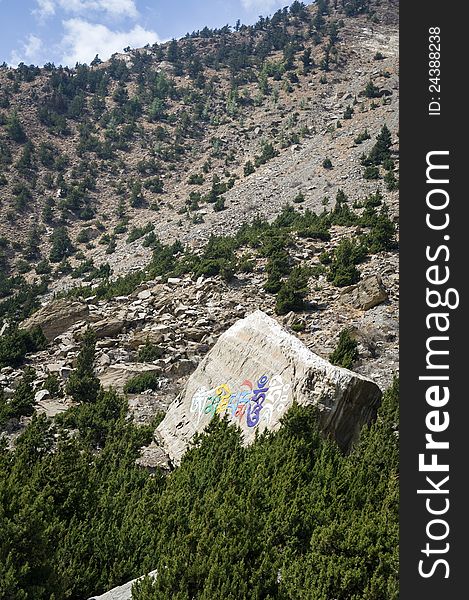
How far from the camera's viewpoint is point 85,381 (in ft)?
55.7

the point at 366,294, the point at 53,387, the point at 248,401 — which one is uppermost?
the point at 366,294

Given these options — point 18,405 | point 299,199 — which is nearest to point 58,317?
point 18,405

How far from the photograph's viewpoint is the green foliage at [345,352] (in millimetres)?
16641

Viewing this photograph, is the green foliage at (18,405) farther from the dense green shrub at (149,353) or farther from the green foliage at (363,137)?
the green foliage at (363,137)

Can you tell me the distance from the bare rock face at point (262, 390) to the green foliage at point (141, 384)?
345 centimetres

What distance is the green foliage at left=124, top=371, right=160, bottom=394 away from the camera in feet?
58.5

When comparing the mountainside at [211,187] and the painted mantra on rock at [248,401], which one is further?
the mountainside at [211,187]

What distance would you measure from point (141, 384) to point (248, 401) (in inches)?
250

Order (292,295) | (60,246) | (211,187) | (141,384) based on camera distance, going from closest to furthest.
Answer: (141,384), (292,295), (60,246), (211,187)

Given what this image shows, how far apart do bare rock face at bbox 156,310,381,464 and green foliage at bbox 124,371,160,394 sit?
345 centimetres

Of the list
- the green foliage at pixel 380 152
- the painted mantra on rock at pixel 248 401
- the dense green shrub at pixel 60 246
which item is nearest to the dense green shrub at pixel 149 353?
the painted mantra on rock at pixel 248 401

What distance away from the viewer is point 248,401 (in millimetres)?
12812

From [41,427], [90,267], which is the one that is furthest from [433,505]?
[90,267]

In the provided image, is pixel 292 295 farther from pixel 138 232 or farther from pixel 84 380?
pixel 138 232
